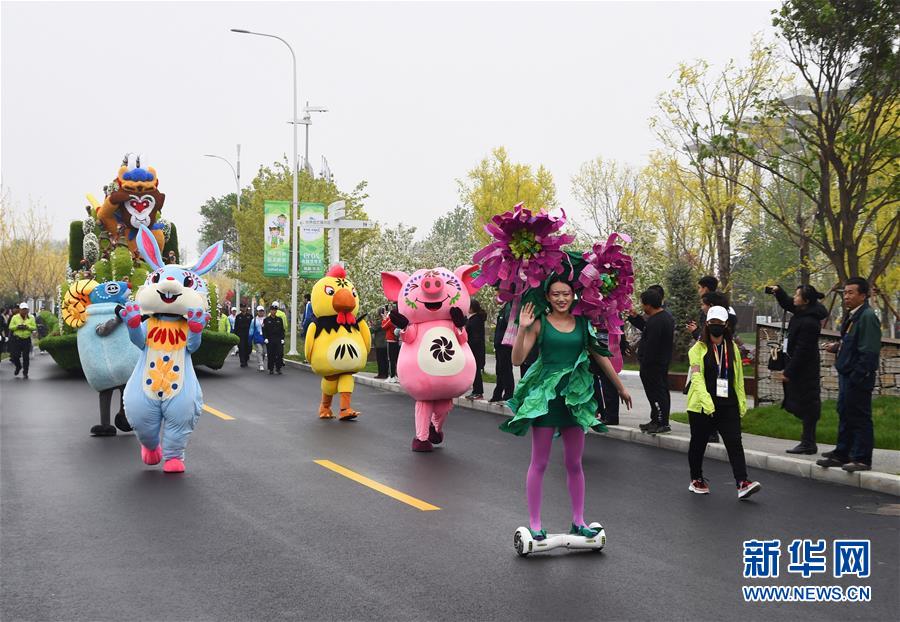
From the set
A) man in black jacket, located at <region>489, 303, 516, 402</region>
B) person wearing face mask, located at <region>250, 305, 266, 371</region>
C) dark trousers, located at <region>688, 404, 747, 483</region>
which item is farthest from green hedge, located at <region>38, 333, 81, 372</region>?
dark trousers, located at <region>688, 404, 747, 483</region>

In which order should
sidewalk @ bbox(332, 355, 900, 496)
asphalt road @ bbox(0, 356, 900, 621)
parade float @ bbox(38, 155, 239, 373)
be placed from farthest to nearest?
parade float @ bbox(38, 155, 239, 373)
sidewalk @ bbox(332, 355, 900, 496)
asphalt road @ bbox(0, 356, 900, 621)

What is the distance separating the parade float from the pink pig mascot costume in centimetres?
1078

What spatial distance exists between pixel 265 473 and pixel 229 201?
3117 inches

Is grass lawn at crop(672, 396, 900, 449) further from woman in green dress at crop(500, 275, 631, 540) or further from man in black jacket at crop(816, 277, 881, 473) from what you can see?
woman in green dress at crop(500, 275, 631, 540)

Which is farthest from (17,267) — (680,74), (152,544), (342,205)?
(152,544)

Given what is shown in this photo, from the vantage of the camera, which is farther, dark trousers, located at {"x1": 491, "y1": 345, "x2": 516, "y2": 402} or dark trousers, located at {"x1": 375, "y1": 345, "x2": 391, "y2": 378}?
dark trousers, located at {"x1": 375, "y1": 345, "x2": 391, "y2": 378}

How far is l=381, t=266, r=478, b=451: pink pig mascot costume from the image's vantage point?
11.3 m

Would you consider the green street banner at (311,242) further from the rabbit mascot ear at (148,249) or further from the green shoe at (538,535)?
the green shoe at (538,535)

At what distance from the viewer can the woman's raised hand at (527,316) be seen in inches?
258

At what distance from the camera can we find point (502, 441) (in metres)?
12.1

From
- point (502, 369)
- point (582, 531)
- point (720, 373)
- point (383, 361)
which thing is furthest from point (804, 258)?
point (582, 531)

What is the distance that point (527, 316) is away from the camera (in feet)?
21.5

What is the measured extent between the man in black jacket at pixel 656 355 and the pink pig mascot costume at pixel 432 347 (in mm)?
2259

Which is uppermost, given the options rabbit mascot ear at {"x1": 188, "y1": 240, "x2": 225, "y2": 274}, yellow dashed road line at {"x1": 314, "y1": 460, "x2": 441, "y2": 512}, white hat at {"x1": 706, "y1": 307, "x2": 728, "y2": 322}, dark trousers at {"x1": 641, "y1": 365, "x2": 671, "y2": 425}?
rabbit mascot ear at {"x1": 188, "y1": 240, "x2": 225, "y2": 274}
